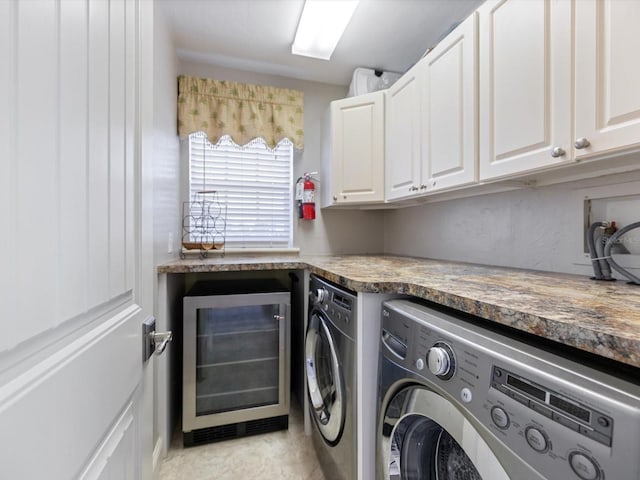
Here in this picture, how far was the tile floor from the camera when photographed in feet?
4.84

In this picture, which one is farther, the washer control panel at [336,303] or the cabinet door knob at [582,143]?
the washer control panel at [336,303]

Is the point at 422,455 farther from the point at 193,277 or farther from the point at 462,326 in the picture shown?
the point at 193,277

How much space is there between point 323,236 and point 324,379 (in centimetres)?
137

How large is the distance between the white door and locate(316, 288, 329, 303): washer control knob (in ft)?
2.73

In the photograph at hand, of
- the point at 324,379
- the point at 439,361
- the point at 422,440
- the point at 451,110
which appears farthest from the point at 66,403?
the point at 451,110

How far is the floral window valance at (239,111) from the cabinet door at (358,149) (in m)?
0.40

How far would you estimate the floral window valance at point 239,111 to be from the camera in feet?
7.15

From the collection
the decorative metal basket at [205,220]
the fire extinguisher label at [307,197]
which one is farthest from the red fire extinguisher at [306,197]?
the decorative metal basket at [205,220]

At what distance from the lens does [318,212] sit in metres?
2.63

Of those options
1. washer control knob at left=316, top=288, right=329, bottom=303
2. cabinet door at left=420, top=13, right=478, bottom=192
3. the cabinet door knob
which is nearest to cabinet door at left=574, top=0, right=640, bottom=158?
the cabinet door knob

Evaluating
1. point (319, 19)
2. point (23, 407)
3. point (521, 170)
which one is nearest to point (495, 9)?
point (521, 170)

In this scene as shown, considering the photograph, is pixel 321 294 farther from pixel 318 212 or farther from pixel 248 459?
pixel 318 212

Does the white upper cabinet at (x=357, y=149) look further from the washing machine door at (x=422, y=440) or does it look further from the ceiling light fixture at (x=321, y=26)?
the washing machine door at (x=422, y=440)

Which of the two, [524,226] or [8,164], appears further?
[524,226]
